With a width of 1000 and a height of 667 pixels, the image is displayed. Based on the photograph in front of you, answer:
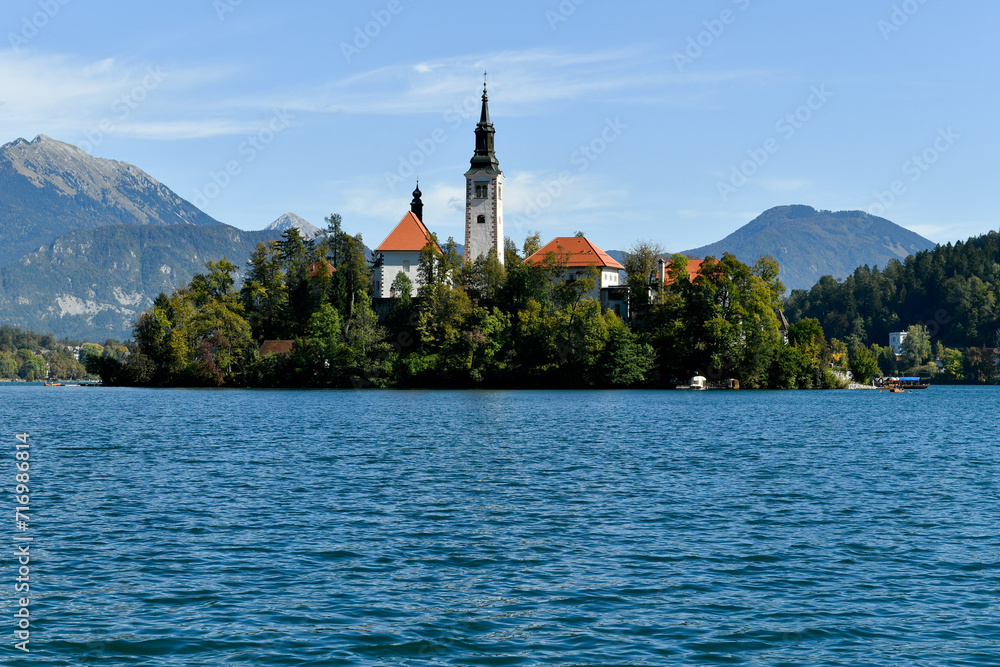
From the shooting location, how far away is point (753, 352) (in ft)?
387

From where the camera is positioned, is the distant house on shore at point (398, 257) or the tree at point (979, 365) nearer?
the distant house on shore at point (398, 257)

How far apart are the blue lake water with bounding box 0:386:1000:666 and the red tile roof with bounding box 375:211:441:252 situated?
3739 inches

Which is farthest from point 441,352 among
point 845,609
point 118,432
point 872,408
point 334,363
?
point 845,609

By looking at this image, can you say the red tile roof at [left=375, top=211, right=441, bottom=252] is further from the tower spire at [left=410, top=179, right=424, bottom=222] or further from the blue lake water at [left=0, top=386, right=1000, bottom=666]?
the blue lake water at [left=0, top=386, right=1000, bottom=666]

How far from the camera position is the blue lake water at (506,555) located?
14.1 m

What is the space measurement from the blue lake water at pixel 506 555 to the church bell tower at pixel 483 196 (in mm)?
96219

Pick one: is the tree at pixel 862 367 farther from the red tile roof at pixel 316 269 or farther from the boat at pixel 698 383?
the red tile roof at pixel 316 269

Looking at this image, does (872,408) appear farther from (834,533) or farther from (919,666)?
(919,666)

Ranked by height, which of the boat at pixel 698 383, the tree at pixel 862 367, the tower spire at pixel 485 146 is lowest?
the boat at pixel 698 383

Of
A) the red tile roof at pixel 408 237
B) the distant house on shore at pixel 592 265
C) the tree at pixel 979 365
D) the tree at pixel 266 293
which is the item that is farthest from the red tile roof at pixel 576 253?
the tree at pixel 979 365

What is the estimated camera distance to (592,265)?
136500mm

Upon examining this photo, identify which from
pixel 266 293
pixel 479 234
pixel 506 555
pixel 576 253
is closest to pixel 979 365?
pixel 576 253

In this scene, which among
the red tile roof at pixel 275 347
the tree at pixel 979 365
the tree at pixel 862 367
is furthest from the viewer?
the tree at pixel 979 365

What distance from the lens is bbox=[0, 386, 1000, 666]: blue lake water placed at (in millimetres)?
14148
